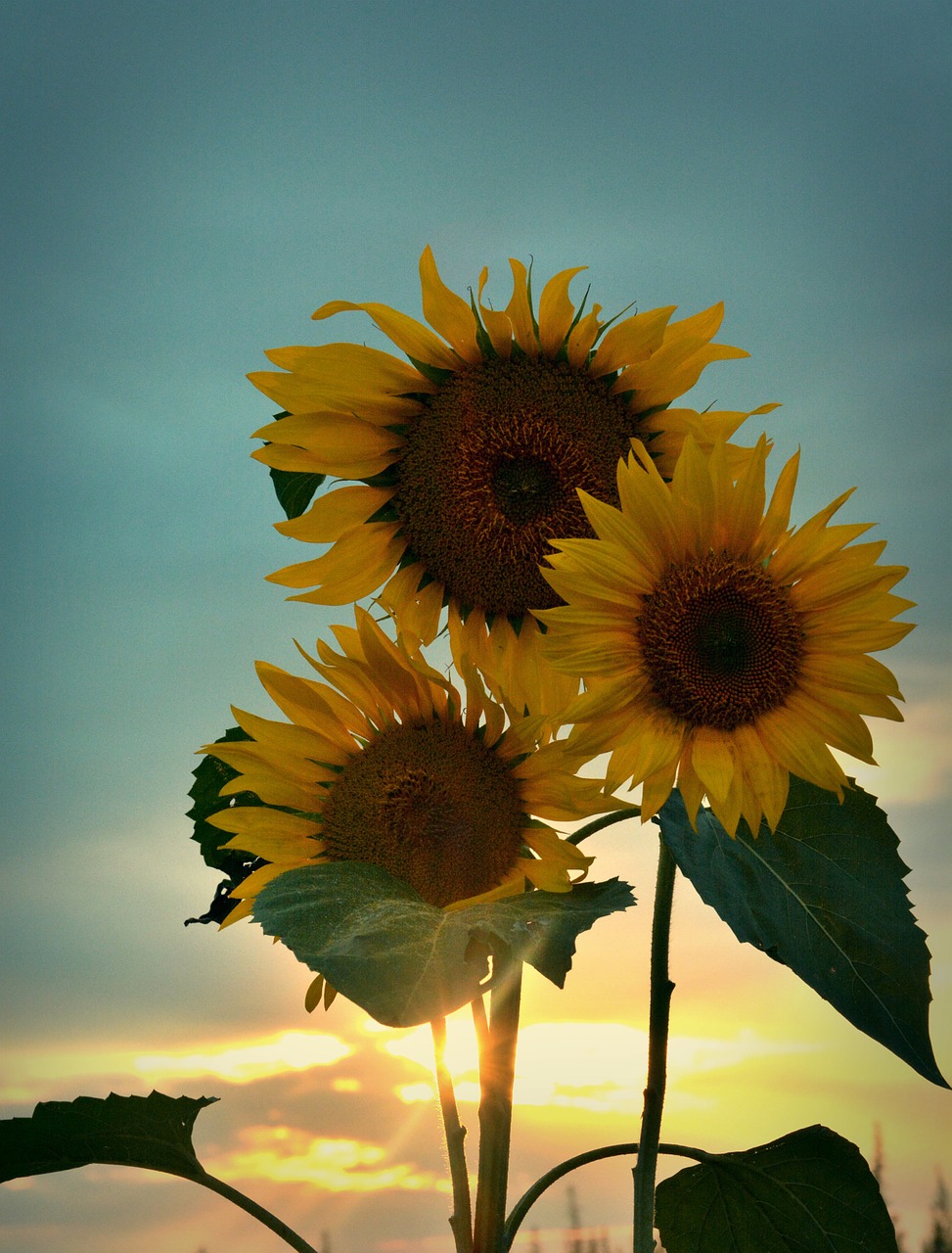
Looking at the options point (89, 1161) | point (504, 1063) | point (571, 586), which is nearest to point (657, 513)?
point (571, 586)

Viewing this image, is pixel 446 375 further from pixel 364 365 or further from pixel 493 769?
pixel 493 769

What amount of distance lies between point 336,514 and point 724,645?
359 mm

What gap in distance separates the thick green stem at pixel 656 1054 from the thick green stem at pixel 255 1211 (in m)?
0.27

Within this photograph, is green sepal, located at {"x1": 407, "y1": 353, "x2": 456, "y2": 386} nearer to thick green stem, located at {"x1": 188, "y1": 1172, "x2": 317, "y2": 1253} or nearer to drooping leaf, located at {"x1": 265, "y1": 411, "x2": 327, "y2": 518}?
drooping leaf, located at {"x1": 265, "y1": 411, "x2": 327, "y2": 518}

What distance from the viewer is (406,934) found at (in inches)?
29.5

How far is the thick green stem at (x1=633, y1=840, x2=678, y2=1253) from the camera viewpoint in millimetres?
996

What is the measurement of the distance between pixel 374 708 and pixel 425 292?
34 cm

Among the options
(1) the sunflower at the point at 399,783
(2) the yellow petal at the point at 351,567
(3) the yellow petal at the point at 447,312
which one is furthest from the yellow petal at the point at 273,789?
(3) the yellow petal at the point at 447,312

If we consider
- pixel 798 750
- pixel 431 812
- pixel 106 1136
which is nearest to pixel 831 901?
pixel 798 750

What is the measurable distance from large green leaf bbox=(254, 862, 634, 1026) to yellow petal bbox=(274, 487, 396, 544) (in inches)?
11.6

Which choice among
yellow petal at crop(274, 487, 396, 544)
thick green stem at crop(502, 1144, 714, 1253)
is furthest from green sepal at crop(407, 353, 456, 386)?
thick green stem at crop(502, 1144, 714, 1253)

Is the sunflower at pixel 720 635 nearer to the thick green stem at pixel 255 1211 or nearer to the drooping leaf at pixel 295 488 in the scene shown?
the drooping leaf at pixel 295 488

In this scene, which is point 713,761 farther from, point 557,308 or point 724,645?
point 557,308

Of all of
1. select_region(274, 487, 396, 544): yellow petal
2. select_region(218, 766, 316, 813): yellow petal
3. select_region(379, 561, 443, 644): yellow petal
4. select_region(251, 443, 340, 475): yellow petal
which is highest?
select_region(251, 443, 340, 475): yellow petal
